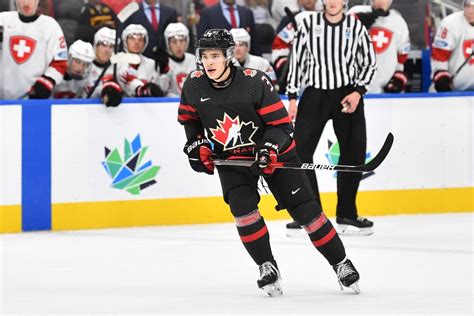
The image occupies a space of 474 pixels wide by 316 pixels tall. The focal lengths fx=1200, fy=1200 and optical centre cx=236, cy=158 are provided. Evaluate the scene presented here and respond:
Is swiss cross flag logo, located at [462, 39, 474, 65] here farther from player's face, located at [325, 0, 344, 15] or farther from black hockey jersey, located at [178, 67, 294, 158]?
black hockey jersey, located at [178, 67, 294, 158]

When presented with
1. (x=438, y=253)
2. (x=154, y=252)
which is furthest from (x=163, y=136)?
(x=438, y=253)

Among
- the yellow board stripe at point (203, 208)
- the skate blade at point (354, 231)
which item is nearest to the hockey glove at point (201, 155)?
the skate blade at point (354, 231)

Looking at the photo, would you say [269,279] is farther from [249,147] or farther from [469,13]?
[469,13]

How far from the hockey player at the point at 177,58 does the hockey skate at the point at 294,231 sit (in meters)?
1.08

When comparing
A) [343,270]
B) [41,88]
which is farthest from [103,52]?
[343,270]

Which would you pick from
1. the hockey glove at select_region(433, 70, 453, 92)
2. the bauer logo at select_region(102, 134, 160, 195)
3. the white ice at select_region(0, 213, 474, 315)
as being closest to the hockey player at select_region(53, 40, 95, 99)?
the bauer logo at select_region(102, 134, 160, 195)

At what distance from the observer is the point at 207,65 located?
427 cm

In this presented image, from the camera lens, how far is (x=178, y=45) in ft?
22.0

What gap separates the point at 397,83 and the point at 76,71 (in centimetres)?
187

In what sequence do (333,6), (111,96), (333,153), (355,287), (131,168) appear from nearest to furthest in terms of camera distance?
(355,287) < (333,6) < (111,96) < (131,168) < (333,153)

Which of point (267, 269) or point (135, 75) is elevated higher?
point (135, 75)

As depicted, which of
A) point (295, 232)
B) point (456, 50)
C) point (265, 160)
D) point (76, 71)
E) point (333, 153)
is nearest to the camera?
point (265, 160)

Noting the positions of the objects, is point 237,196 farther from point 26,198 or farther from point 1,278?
point 26,198

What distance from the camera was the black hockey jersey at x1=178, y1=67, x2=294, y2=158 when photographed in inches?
171
